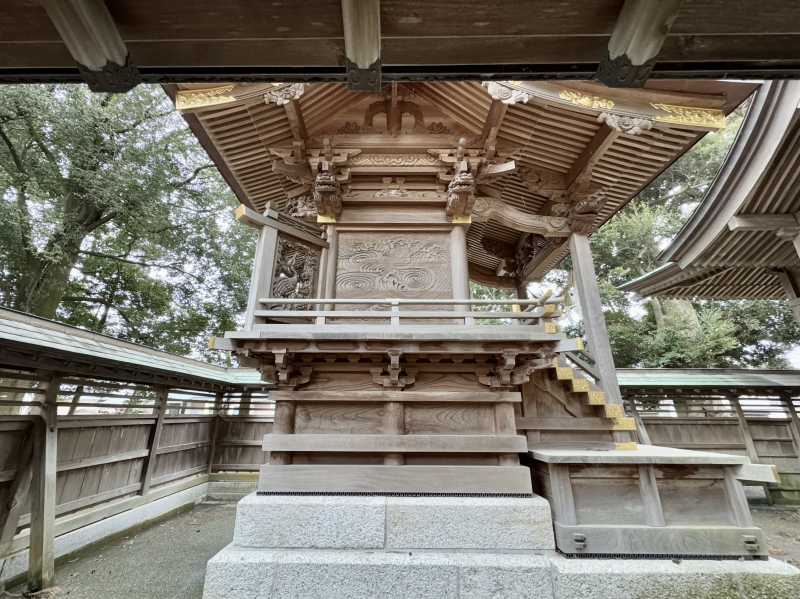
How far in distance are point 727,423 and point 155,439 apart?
13.5 m

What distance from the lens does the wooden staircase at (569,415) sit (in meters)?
4.86

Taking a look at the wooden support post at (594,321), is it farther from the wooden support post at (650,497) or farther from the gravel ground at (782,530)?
the gravel ground at (782,530)

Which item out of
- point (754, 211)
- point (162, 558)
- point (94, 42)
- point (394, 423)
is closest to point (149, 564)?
point (162, 558)

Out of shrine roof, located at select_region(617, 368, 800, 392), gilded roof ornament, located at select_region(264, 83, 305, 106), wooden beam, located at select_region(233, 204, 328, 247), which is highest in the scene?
gilded roof ornament, located at select_region(264, 83, 305, 106)

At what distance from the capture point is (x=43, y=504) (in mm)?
4469

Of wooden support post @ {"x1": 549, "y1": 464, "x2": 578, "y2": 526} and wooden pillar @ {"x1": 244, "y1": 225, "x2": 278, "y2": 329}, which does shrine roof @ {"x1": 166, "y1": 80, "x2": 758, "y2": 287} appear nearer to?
wooden pillar @ {"x1": 244, "y1": 225, "x2": 278, "y2": 329}

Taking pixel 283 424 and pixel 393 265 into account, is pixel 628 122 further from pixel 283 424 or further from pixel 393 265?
pixel 283 424

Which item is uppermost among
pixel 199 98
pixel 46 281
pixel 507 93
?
pixel 46 281

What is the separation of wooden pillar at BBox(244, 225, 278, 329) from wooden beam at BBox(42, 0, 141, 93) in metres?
3.01

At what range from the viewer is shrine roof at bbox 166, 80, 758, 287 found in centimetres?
→ 463

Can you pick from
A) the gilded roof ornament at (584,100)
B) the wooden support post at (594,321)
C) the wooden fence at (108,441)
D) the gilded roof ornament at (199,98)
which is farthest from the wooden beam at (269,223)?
the wooden support post at (594,321)

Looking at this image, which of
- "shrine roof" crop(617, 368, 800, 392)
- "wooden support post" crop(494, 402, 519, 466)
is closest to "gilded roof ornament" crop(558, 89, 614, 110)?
"wooden support post" crop(494, 402, 519, 466)

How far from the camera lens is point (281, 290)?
16.0 feet

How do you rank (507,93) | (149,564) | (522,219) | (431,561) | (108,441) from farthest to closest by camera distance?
(108,441) < (522,219) < (149,564) < (507,93) < (431,561)
